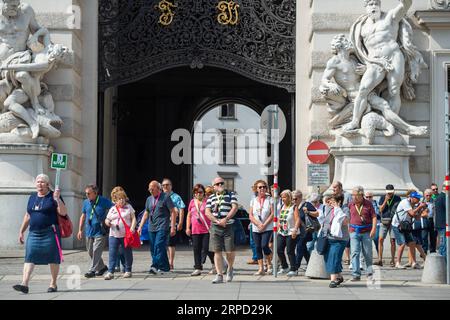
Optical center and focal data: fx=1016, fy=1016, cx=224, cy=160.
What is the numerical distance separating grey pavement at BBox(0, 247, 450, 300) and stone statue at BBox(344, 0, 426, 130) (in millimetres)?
4281

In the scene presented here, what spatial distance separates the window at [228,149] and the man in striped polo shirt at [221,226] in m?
49.2

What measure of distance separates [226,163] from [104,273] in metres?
49.9

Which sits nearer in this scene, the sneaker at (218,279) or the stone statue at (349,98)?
the sneaker at (218,279)

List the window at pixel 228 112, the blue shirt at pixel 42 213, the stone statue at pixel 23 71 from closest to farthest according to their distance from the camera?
the blue shirt at pixel 42 213, the stone statue at pixel 23 71, the window at pixel 228 112

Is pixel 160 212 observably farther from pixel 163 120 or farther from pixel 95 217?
pixel 163 120

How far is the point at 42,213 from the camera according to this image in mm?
14578

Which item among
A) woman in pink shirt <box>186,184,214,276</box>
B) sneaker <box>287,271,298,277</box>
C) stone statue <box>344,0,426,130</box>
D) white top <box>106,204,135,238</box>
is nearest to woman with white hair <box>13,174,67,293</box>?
white top <box>106,204,135,238</box>

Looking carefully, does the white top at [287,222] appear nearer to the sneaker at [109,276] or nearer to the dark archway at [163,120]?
the sneaker at [109,276]

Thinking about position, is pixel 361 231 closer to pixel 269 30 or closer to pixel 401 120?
pixel 401 120

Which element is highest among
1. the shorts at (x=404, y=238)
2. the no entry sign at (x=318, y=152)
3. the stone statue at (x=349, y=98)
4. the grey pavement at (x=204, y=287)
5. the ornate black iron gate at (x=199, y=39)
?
the ornate black iron gate at (x=199, y=39)

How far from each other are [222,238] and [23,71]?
7.66 m

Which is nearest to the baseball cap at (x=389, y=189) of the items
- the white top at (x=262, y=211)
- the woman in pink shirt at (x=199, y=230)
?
the white top at (x=262, y=211)

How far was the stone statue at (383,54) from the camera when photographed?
862 inches

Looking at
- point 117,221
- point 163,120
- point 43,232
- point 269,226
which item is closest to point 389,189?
point 269,226
